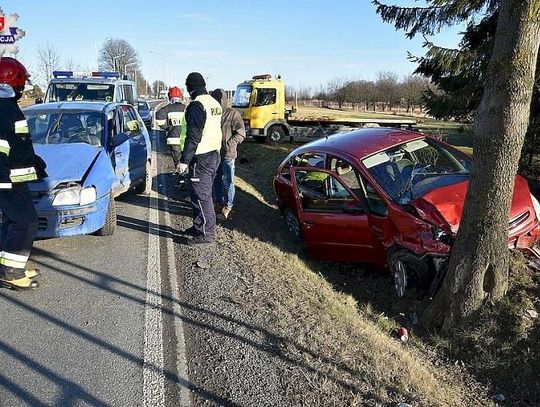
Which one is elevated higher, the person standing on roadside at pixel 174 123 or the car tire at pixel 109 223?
the person standing on roadside at pixel 174 123

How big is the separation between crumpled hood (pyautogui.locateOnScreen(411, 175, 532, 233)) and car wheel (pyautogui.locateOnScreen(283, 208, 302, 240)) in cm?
218

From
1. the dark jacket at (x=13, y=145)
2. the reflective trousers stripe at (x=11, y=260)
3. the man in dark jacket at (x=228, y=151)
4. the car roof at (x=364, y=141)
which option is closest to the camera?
the dark jacket at (x=13, y=145)

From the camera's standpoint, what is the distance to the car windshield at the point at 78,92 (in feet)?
41.8

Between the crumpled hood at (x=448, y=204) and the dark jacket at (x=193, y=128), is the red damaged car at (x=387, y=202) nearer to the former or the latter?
the crumpled hood at (x=448, y=204)

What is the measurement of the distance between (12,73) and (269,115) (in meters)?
15.6

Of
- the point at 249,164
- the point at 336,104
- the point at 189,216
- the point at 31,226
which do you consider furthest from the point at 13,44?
the point at 336,104

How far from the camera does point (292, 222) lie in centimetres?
718

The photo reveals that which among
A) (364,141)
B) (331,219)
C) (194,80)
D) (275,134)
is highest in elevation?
(194,80)

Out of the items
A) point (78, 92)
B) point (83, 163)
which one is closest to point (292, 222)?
point (83, 163)

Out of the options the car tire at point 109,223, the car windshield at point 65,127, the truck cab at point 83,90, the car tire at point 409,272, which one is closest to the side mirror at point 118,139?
the car windshield at point 65,127

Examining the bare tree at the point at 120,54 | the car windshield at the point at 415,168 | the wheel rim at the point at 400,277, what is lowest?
the wheel rim at the point at 400,277

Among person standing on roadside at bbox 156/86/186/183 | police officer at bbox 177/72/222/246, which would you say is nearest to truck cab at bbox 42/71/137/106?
person standing on roadside at bbox 156/86/186/183

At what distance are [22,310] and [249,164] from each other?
12434mm

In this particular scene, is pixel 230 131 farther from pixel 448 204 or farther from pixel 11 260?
pixel 11 260
